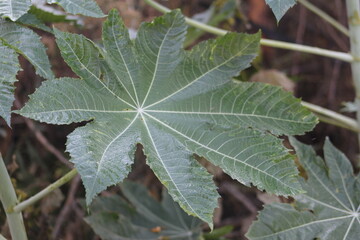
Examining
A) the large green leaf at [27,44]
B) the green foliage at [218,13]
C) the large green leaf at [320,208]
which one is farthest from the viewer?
the green foliage at [218,13]

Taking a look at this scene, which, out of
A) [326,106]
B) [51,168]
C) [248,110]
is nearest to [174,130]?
[248,110]

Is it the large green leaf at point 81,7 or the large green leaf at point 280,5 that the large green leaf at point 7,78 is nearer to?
the large green leaf at point 81,7

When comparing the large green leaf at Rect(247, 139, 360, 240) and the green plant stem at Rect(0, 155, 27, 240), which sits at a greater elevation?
the green plant stem at Rect(0, 155, 27, 240)

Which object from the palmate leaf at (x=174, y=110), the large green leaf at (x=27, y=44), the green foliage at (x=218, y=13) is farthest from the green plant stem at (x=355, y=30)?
the large green leaf at (x=27, y=44)

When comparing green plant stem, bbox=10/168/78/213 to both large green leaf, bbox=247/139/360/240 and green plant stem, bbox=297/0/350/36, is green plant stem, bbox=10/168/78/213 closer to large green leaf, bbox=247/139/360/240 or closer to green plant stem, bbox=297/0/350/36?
large green leaf, bbox=247/139/360/240

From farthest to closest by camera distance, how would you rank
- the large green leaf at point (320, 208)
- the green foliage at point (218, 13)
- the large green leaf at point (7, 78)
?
1. the green foliage at point (218, 13)
2. the large green leaf at point (320, 208)
3. the large green leaf at point (7, 78)

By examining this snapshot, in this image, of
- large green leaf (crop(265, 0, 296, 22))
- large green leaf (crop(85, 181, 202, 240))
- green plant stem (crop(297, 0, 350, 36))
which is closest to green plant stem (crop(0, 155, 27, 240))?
large green leaf (crop(85, 181, 202, 240))
